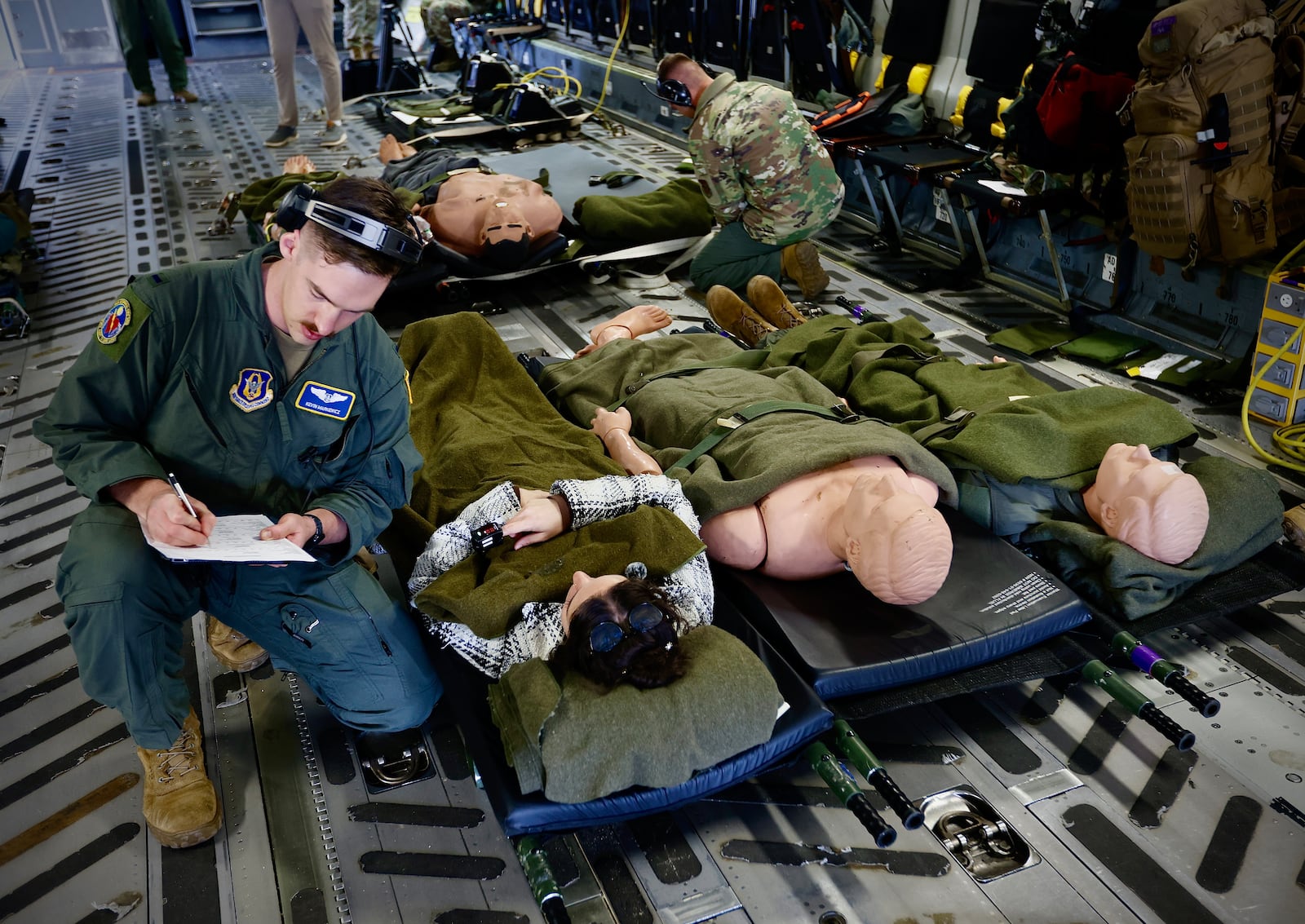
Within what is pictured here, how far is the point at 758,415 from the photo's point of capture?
2.76m

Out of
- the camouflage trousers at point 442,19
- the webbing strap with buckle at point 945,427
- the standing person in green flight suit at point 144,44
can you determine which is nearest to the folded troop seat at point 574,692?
the webbing strap with buckle at point 945,427

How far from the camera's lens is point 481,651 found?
2.10m

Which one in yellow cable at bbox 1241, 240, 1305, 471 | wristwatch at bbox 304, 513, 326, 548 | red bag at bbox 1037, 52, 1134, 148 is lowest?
yellow cable at bbox 1241, 240, 1305, 471

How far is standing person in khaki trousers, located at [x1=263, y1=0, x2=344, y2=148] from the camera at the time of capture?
7496mm

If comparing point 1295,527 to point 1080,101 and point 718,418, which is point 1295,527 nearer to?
point 718,418

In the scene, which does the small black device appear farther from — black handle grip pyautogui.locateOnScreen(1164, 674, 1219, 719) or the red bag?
the red bag

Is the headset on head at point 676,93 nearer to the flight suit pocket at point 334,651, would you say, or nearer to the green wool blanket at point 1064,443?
the green wool blanket at point 1064,443

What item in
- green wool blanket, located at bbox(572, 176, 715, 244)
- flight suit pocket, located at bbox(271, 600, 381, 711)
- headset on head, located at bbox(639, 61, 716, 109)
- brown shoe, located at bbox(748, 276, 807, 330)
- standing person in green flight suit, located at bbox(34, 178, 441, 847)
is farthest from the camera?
green wool blanket, located at bbox(572, 176, 715, 244)

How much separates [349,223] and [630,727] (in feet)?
3.64

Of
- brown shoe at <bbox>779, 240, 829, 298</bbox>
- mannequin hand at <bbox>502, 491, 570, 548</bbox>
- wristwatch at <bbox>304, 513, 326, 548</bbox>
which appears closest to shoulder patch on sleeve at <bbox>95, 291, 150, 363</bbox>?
wristwatch at <bbox>304, 513, 326, 548</bbox>

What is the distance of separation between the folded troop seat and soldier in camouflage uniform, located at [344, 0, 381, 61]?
27.2 feet

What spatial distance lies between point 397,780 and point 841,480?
4.39ft

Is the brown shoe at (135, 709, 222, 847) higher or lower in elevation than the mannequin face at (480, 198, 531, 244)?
lower

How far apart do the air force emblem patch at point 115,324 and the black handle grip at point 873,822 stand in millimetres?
1769
